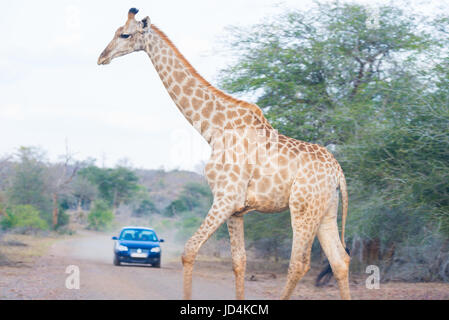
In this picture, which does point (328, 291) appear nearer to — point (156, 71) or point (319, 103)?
point (319, 103)

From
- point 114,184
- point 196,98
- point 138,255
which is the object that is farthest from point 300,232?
point 114,184

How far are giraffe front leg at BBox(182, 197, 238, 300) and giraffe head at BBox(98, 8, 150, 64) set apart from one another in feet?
6.97

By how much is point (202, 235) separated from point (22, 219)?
81.6ft

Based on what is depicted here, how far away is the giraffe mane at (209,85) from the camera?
22.1 feet

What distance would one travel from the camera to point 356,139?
10.6 metres

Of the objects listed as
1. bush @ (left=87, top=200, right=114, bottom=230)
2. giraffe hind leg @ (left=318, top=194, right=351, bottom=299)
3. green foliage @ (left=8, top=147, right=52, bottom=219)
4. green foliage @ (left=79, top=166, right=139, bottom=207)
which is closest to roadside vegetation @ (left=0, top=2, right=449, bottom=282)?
giraffe hind leg @ (left=318, top=194, right=351, bottom=299)

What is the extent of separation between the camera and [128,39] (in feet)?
22.0

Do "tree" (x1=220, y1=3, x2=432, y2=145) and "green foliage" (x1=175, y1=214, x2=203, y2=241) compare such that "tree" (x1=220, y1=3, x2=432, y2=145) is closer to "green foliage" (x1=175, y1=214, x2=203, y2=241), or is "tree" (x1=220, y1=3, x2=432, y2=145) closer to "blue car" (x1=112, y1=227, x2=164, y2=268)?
"blue car" (x1=112, y1=227, x2=164, y2=268)

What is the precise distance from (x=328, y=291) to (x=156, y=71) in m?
7.22

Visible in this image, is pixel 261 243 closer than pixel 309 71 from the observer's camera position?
No

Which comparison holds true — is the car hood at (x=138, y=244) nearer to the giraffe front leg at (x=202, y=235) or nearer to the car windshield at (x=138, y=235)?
the car windshield at (x=138, y=235)
